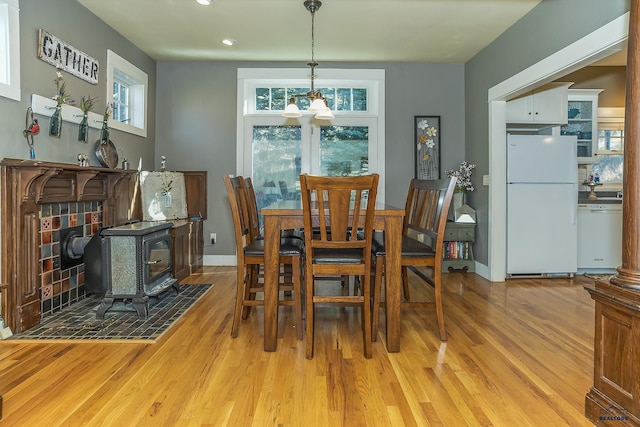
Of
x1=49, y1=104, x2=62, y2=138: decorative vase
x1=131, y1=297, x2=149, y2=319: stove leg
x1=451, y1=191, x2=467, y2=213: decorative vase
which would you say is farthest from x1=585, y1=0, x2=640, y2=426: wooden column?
x1=49, y1=104, x2=62, y2=138: decorative vase

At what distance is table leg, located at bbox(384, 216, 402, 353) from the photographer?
2.26 m

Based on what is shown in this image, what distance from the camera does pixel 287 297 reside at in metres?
3.45

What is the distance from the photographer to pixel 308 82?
493 cm

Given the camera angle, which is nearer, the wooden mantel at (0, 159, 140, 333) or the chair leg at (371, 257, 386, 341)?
the chair leg at (371, 257, 386, 341)

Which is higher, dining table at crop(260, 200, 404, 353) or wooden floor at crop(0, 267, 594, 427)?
dining table at crop(260, 200, 404, 353)

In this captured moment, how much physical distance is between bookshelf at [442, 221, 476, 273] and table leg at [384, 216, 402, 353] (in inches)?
97.2

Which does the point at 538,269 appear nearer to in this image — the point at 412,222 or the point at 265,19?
the point at 412,222

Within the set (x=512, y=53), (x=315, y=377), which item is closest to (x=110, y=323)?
(x=315, y=377)

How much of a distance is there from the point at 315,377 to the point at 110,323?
1.66m

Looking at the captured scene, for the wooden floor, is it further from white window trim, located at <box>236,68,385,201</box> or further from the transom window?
the transom window

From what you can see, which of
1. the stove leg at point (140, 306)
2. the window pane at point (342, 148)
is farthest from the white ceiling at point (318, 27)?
the stove leg at point (140, 306)

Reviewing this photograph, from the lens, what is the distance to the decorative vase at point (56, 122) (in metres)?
2.94

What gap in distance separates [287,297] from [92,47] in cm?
290

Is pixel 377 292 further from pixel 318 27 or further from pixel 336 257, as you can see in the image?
pixel 318 27
